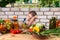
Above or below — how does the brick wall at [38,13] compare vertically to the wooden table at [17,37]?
above

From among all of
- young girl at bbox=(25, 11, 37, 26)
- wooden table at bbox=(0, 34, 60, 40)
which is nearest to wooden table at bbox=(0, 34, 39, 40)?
wooden table at bbox=(0, 34, 60, 40)

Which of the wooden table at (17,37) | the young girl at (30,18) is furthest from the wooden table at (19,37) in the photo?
the young girl at (30,18)

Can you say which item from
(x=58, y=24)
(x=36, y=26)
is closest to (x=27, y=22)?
(x=36, y=26)

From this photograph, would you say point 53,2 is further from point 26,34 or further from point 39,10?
point 26,34

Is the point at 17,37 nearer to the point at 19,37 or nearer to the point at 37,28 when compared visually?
the point at 19,37

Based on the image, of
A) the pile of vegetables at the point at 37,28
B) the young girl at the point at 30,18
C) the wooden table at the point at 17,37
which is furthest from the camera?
the young girl at the point at 30,18

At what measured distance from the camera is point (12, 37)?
1.66 meters

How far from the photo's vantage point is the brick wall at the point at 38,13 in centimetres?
201

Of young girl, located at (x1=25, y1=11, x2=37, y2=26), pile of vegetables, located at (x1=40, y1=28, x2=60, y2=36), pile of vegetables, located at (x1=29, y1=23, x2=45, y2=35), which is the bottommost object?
pile of vegetables, located at (x1=40, y1=28, x2=60, y2=36)

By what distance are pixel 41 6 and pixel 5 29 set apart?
46 centimetres

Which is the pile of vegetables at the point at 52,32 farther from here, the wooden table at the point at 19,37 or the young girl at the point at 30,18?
the young girl at the point at 30,18

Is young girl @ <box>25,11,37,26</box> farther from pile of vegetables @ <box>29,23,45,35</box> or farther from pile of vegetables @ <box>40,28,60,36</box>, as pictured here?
pile of vegetables @ <box>40,28,60,36</box>

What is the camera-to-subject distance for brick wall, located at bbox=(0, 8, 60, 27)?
6.58ft

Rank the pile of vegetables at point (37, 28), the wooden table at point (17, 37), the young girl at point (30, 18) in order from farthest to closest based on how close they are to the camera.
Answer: the young girl at point (30, 18) → the pile of vegetables at point (37, 28) → the wooden table at point (17, 37)
